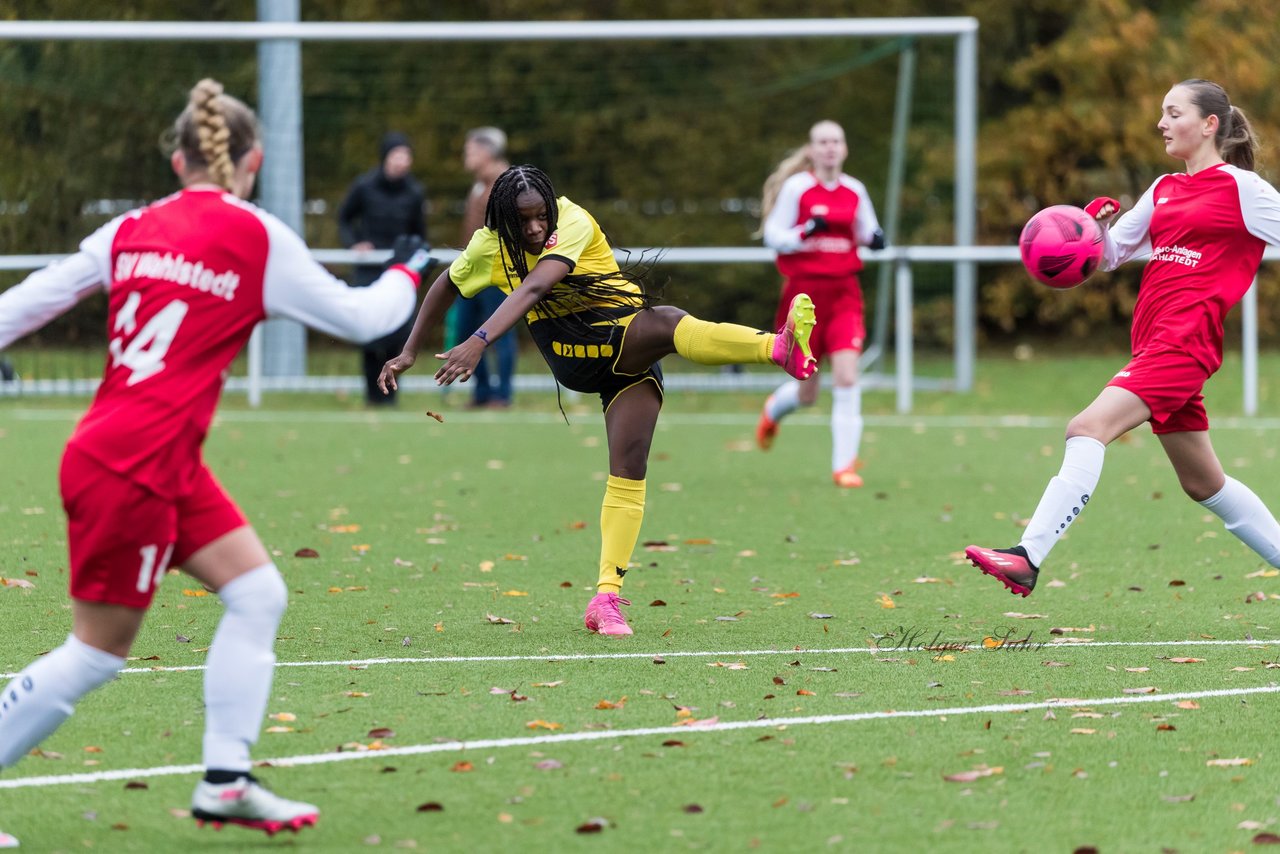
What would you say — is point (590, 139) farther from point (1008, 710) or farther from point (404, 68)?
point (1008, 710)

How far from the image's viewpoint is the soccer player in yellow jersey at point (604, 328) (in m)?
6.44

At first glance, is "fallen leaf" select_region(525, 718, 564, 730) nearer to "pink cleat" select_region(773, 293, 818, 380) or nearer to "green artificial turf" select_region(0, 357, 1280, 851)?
"green artificial turf" select_region(0, 357, 1280, 851)

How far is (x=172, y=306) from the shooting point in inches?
160

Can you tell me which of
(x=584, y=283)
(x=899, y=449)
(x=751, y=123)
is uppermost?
(x=751, y=123)

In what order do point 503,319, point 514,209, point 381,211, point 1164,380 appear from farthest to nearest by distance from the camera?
point 381,211
point 514,209
point 1164,380
point 503,319

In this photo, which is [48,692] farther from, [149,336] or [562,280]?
[562,280]

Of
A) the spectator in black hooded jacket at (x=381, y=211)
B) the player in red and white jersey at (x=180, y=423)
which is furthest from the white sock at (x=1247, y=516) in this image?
the spectator in black hooded jacket at (x=381, y=211)

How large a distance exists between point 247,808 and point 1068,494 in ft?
10.8

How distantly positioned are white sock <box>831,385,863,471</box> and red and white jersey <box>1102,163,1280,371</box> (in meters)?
4.58

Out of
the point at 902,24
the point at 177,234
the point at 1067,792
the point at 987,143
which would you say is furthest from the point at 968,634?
the point at 987,143

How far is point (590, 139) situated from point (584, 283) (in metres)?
13.3

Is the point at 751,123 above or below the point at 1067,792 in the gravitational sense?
above

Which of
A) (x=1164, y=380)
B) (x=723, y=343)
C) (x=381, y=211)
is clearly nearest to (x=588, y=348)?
(x=723, y=343)

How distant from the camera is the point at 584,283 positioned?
260 inches
